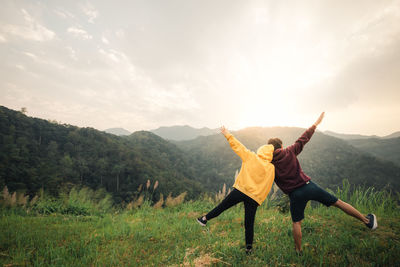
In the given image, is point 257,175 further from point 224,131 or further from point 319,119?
point 319,119

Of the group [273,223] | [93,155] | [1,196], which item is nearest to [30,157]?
[93,155]

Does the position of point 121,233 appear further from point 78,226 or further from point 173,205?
point 173,205

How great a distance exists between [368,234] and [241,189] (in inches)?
89.9

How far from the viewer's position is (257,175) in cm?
262

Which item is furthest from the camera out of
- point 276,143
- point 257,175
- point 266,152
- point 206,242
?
point 206,242

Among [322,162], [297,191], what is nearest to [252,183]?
[297,191]

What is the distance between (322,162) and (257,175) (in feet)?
371

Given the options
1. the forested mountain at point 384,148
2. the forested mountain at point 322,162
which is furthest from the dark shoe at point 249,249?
the forested mountain at point 384,148

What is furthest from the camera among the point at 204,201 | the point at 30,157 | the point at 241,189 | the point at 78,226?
the point at 30,157

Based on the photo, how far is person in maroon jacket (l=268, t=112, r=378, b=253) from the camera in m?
2.61

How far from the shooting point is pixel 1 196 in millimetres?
5293

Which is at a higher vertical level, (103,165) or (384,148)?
(384,148)

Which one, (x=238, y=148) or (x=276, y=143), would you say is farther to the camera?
(x=276, y=143)

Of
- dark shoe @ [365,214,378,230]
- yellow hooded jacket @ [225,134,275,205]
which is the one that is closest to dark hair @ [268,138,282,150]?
yellow hooded jacket @ [225,134,275,205]
